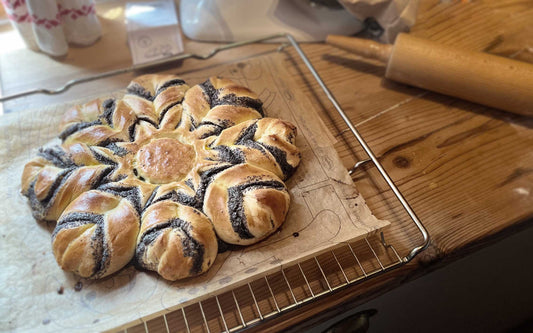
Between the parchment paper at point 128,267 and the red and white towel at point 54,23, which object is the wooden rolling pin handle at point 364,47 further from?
the red and white towel at point 54,23

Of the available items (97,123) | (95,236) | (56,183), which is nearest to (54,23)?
(97,123)

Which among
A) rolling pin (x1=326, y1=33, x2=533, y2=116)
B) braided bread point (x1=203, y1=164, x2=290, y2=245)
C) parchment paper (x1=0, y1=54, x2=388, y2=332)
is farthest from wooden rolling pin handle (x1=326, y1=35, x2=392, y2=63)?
braided bread point (x1=203, y1=164, x2=290, y2=245)

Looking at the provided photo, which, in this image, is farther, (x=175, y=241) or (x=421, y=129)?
(x=421, y=129)

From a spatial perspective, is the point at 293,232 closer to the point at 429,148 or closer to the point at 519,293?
the point at 429,148

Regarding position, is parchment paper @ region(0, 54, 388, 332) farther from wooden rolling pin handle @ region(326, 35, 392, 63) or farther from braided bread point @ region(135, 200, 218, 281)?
wooden rolling pin handle @ region(326, 35, 392, 63)

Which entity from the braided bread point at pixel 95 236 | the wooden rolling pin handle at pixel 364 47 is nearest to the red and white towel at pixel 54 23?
the braided bread point at pixel 95 236

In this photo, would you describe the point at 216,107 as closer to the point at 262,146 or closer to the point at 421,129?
the point at 262,146

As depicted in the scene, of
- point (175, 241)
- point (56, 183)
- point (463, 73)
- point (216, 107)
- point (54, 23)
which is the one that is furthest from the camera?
point (54, 23)
